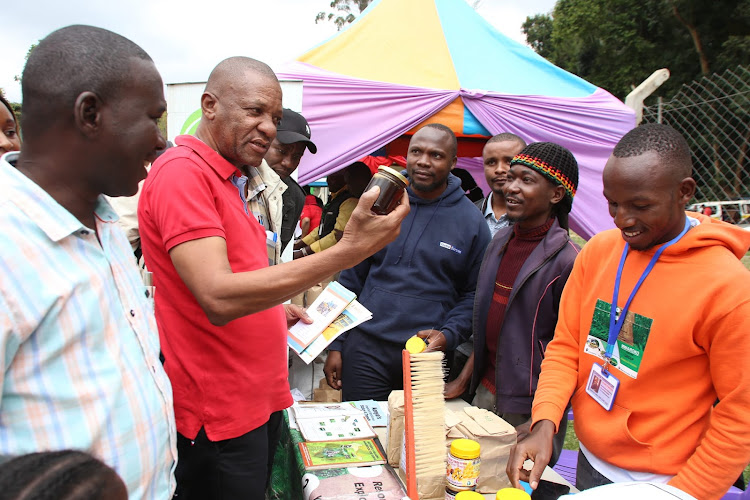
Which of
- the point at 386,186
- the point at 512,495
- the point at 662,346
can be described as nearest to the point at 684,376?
the point at 662,346

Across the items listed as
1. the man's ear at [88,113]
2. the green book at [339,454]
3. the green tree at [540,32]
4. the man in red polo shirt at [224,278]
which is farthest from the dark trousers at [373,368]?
the green tree at [540,32]

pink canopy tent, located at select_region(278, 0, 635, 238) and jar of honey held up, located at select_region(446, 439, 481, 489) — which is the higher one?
pink canopy tent, located at select_region(278, 0, 635, 238)

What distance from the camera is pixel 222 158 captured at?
1553 mm

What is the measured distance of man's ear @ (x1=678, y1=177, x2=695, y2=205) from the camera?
1.46 meters

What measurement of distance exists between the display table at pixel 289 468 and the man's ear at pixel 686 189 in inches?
40.0

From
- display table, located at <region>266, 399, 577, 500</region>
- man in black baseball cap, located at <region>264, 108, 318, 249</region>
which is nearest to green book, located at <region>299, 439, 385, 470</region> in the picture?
display table, located at <region>266, 399, 577, 500</region>

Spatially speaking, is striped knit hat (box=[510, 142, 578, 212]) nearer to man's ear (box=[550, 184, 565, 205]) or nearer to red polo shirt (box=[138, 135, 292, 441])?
man's ear (box=[550, 184, 565, 205])

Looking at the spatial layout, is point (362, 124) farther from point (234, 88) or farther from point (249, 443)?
point (249, 443)

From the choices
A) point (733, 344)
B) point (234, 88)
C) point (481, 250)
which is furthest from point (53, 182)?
point (481, 250)

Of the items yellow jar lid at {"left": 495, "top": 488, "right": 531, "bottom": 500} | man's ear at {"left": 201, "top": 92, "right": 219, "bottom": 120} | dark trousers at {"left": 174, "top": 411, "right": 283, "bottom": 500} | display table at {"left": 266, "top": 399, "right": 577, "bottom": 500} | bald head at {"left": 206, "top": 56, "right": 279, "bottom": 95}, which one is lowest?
display table at {"left": 266, "top": 399, "right": 577, "bottom": 500}

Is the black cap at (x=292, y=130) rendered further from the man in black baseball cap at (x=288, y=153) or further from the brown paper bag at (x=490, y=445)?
the brown paper bag at (x=490, y=445)

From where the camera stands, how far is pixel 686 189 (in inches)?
57.9

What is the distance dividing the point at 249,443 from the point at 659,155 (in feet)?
4.95

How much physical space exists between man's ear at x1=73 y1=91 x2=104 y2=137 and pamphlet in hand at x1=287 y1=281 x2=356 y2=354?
1.68m
